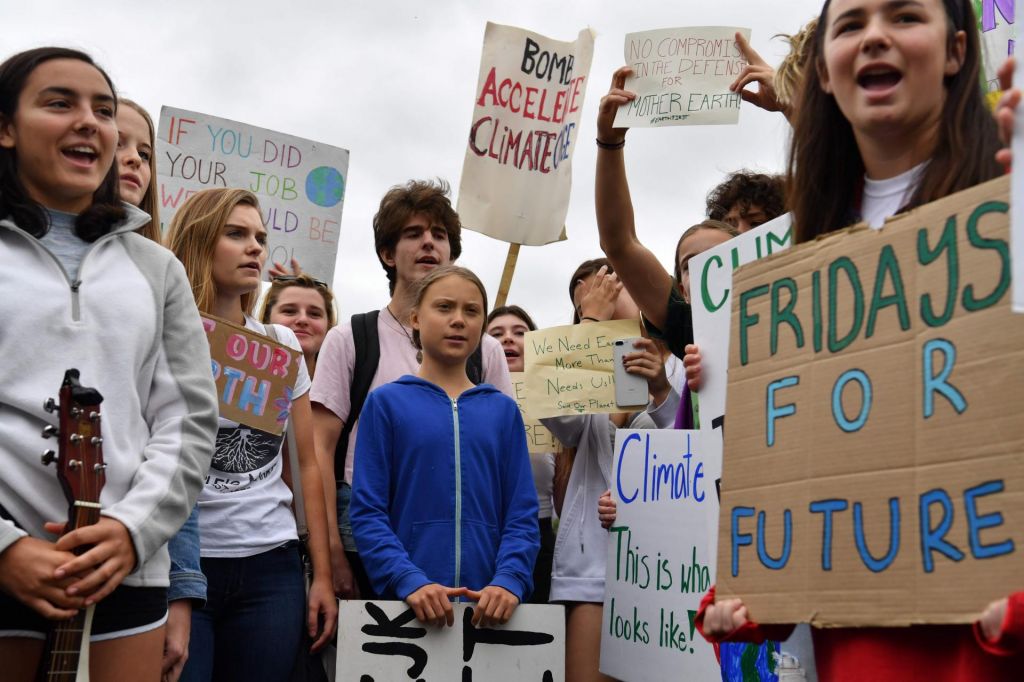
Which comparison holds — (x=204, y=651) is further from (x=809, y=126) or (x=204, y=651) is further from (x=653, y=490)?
(x=809, y=126)

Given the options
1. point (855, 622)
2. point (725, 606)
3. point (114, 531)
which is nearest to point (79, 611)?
point (114, 531)

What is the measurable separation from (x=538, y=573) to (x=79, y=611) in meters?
2.83

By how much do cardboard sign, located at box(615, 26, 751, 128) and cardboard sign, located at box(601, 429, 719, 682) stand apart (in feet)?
3.82

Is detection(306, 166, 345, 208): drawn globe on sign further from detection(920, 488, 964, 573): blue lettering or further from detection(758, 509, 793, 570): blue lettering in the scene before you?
detection(920, 488, 964, 573): blue lettering

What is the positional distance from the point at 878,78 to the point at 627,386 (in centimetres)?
228

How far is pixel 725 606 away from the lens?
6.42ft

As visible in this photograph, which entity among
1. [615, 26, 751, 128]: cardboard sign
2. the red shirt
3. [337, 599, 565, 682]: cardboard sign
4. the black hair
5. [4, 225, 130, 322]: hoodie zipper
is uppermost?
[615, 26, 751, 128]: cardboard sign

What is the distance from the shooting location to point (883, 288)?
179 centimetres

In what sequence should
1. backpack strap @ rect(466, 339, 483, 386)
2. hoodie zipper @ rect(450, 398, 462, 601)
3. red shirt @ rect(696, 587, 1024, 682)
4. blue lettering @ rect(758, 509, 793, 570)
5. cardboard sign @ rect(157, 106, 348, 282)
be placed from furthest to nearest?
cardboard sign @ rect(157, 106, 348, 282) < backpack strap @ rect(466, 339, 483, 386) < hoodie zipper @ rect(450, 398, 462, 601) < blue lettering @ rect(758, 509, 793, 570) < red shirt @ rect(696, 587, 1024, 682)

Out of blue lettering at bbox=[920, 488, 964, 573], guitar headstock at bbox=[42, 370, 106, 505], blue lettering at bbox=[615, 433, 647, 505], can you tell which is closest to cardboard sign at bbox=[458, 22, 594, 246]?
blue lettering at bbox=[615, 433, 647, 505]

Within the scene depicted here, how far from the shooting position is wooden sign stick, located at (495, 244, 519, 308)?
5.66 m

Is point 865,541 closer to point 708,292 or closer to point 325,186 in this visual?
point 708,292

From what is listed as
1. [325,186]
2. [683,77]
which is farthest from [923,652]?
[325,186]

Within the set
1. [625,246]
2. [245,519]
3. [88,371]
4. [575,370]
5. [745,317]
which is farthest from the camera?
[575,370]
